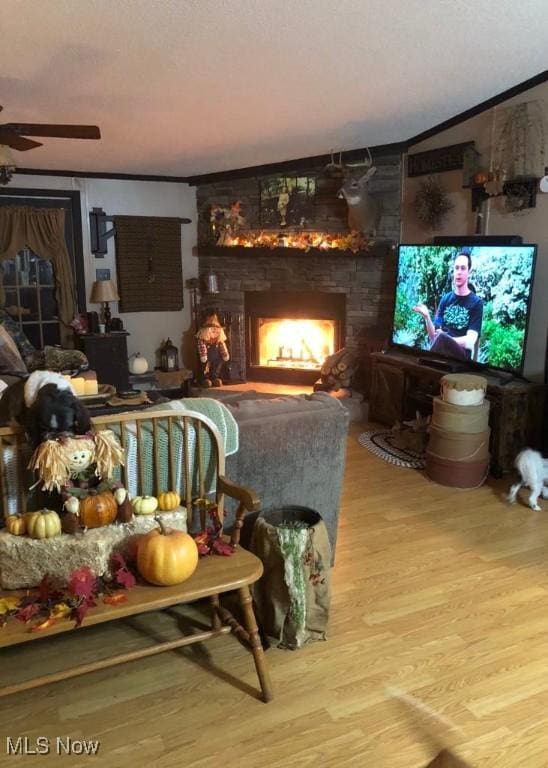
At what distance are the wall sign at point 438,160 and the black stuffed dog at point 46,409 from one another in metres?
3.90

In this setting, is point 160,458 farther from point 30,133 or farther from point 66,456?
point 30,133

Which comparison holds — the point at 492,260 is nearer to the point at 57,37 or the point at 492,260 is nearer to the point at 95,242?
the point at 57,37

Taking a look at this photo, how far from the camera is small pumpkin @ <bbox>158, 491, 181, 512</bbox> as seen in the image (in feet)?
7.29

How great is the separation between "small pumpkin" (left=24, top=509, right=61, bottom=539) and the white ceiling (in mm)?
2147

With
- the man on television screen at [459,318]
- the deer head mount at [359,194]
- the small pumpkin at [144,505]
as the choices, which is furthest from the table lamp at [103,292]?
the small pumpkin at [144,505]

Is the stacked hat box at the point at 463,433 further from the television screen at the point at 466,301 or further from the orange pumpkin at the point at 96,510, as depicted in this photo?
the orange pumpkin at the point at 96,510

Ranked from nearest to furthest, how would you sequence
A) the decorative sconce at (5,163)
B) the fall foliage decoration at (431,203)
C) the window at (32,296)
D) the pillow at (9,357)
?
1. the decorative sconce at (5,163)
2. the pillow at (9,357)
3. the fall foliage decoration at (431,203)
4. the window at (32,296)

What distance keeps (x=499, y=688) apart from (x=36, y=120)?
4.26 m

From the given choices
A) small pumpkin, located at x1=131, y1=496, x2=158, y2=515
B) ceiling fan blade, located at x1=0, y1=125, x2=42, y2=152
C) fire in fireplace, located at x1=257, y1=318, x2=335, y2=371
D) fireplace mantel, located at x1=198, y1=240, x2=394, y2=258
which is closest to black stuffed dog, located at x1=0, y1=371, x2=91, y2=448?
small pumpkin, located at x1=131, y1=496, x2=158, y2=515

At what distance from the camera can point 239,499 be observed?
2215mm

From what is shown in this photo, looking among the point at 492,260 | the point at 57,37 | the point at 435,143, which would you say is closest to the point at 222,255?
the point at 435,143

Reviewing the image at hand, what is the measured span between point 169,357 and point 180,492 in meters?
4.40

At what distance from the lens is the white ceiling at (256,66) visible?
2986mm

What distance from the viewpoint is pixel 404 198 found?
18.2 ft
